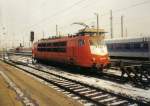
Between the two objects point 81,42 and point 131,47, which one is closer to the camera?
point 81,42

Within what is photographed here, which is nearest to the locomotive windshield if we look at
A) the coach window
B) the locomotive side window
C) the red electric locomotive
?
the red electric locomotive

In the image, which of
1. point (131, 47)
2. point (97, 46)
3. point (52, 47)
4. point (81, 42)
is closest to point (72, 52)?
point (81, 42)

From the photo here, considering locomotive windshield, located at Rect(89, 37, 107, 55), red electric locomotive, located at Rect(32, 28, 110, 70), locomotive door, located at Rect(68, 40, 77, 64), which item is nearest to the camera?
red electric locomotive, located at Rect(32, 28, 110, 70)

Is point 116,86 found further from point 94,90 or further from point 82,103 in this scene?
point 82,103

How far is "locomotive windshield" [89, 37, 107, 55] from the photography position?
2160cm

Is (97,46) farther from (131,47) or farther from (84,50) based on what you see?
(131,47)

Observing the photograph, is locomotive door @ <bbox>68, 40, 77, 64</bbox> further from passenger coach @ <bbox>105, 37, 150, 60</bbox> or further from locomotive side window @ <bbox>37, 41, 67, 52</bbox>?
passenger coach @ <bbox>105, 37, 150, 60</bbox>

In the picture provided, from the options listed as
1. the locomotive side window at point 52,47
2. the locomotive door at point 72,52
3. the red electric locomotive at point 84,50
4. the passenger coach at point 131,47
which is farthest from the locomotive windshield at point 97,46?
the passenger coach at point 131,47

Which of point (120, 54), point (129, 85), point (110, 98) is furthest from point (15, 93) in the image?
point (120, 54)

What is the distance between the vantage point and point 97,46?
22.1 m

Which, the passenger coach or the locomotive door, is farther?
the passenger coach

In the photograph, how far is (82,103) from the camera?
11180 millimetres

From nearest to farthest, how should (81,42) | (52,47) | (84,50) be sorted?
(84,50) → (81,42) → (52,47)

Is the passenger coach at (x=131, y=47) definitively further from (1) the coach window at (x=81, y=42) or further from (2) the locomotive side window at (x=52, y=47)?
(1) the coach window at (x=81, y=42)
